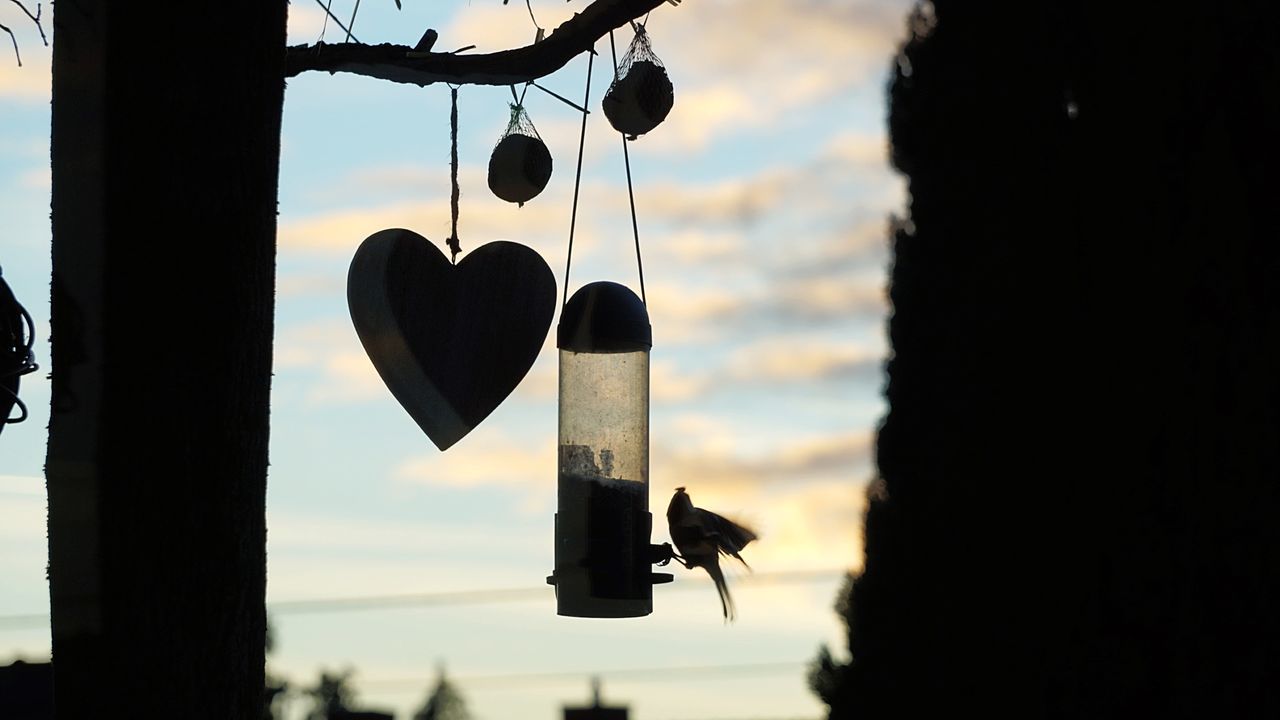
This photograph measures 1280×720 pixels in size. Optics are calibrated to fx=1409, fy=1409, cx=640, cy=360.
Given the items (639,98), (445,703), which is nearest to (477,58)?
(639,98)

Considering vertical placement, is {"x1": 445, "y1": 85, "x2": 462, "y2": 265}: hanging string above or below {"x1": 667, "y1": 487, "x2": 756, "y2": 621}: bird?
above

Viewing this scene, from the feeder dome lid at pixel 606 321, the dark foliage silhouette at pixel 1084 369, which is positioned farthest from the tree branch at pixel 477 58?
the dark foliage silhouette at pixel 1084 369

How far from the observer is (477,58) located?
3.29 metres

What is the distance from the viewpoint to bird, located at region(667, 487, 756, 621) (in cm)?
362

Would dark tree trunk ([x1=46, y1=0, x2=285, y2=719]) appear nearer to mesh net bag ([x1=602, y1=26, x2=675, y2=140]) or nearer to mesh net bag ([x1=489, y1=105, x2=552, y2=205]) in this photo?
mesh net bag ([x1=602, y1=26, x2=675, y2=140])

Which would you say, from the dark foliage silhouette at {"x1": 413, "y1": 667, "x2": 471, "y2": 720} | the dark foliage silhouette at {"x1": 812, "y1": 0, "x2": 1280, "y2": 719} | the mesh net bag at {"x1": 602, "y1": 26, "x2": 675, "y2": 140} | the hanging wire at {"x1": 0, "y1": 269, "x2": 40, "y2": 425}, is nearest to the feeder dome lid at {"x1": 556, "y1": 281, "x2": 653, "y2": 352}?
the mesh net bag at {"x1": 602, "y1": 26, "x2": 675, "y2": 140}

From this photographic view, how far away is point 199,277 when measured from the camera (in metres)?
1.90

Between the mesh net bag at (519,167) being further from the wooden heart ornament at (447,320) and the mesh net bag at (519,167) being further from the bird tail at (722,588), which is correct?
the bird tail at (722,588)

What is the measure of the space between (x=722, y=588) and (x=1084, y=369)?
58.0 inches

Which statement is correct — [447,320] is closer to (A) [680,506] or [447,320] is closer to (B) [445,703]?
(A) [680,506]

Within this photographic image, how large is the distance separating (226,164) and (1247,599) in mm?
1688

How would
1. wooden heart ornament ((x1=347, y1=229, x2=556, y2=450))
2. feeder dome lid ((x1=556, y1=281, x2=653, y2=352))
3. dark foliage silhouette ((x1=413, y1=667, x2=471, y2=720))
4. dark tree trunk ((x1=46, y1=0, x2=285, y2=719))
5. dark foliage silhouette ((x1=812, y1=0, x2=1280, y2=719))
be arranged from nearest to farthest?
dark tree trunk ((x1=46, y1=0, x2=285, y2=719))
dark foliage silhouette ((x1=812, y1=0, x2=1280, y2=719))
wooden heart ornament ((x1=347, y1=229, x2=556, y2=450))
feeder dome lid ((x1=556, y1=281, x2=653, y2=352))
dark foliage silhouette ((x1=413, y1=667, x2=471, y2=720))

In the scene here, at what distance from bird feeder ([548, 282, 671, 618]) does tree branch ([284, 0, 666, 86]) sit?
597 mm

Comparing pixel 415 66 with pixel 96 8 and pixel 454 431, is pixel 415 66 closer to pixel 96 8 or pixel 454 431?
pixel 454 431
